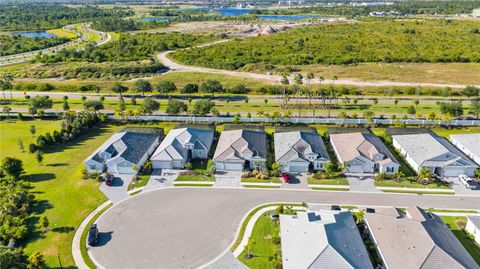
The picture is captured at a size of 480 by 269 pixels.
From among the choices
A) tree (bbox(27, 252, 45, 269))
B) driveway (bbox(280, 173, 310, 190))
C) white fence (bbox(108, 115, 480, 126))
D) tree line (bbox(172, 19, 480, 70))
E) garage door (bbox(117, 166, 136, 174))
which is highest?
tree line (bbox(172, 19, 480, 70))

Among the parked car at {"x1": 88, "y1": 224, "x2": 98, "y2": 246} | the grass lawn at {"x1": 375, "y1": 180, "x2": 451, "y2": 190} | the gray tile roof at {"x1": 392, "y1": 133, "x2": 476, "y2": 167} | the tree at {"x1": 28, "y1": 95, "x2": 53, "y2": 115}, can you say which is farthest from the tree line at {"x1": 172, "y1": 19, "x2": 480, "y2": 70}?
the parked car at {"x1": 88, "y1": 224, "x2": 98, "y2": 246}

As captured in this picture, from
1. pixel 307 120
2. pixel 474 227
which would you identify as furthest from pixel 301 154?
pixel 474 227

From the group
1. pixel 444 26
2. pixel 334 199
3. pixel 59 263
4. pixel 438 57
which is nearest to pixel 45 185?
pixel 59 263

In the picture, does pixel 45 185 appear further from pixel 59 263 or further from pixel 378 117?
pixel 378 117

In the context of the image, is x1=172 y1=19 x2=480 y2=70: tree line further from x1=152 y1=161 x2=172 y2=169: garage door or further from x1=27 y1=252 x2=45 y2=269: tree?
x1=27 y1=252 x2=45 y2=269: tree

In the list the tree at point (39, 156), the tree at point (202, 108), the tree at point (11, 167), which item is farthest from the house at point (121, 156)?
the tree at point (202, 108)

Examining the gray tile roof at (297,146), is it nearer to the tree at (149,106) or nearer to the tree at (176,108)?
the tree at (176,108)

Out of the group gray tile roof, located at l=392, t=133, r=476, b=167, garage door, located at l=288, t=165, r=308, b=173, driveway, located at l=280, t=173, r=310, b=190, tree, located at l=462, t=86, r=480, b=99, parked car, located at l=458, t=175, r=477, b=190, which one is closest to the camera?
parked car, located at l=458, t=175, r=477, b=190
